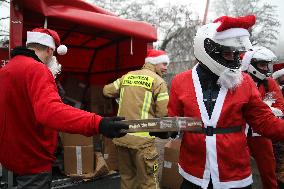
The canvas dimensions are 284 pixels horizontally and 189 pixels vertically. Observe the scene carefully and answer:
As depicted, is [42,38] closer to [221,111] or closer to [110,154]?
[221,111]

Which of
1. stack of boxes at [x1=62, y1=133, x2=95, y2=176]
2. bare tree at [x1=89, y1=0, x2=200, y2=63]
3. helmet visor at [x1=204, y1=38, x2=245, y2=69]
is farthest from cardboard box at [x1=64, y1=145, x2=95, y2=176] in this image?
bare tree at [x1=89, y1=0, x2=200, y2=63]

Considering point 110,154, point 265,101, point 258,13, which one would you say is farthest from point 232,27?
point 258,13

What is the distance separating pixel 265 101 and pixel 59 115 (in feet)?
11.4

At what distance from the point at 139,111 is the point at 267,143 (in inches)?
68.1

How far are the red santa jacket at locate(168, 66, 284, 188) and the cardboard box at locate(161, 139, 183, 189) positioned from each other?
2356mm

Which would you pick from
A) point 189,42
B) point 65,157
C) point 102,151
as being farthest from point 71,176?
point 189,42

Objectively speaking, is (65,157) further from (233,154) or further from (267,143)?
(233,154)

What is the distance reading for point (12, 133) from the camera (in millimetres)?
2902

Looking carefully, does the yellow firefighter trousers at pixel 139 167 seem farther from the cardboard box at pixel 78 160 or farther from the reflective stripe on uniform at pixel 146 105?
the cardboard box at pixel 78 160

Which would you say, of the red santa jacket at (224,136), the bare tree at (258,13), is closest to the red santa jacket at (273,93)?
the red santa jacket at (224,136)

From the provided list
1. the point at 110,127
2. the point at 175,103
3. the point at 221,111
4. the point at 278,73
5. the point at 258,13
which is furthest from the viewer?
the point at 258,13

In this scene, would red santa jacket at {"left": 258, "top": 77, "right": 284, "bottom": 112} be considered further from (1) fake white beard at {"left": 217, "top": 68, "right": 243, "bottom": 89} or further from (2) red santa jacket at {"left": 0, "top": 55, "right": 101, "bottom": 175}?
(2) red santa jacket at {"left": 0, "top": 55, "right": 101, "bottom": 175}

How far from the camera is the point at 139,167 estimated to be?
4.92m

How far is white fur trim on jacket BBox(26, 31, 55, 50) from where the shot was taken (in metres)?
3.28
